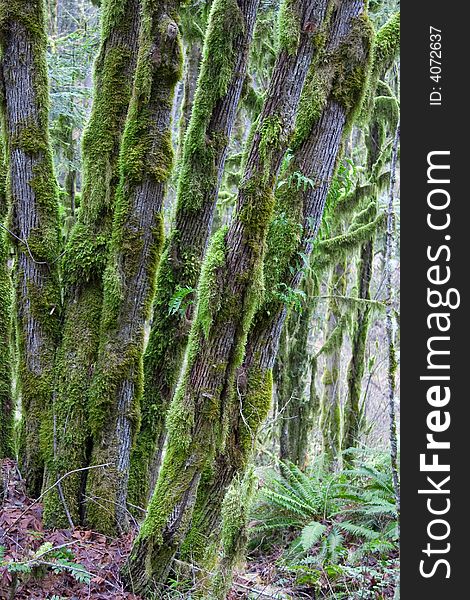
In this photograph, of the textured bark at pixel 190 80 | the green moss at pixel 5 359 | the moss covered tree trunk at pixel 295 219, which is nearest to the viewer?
the moss covered tree trunk at pixel 295 219

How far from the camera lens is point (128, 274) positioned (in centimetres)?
524

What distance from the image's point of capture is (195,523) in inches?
179

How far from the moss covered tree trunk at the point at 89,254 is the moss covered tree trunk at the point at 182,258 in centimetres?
59

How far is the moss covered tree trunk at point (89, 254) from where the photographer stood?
5.22 m

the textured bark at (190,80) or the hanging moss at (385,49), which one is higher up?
the textured bark at (190,80)

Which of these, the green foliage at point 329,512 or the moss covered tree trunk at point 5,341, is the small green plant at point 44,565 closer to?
the moss covered tree trunk at point 5,341

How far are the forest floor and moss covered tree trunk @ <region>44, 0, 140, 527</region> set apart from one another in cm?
30

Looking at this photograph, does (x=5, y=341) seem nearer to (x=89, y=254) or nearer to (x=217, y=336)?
(x=89, y=254)

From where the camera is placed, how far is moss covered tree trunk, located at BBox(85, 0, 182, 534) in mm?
5168

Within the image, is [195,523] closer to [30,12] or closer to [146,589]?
[146,589]

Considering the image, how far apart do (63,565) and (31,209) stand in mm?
3007

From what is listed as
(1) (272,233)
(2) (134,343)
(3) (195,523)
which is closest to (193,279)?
(2) (134,343)

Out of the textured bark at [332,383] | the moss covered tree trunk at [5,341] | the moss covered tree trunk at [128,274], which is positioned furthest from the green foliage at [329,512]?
the moss covered tree trunk at [5,341]

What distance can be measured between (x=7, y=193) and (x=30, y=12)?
5.20 feet
